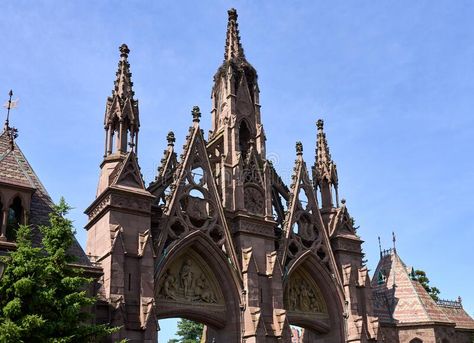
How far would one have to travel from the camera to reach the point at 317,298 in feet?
112

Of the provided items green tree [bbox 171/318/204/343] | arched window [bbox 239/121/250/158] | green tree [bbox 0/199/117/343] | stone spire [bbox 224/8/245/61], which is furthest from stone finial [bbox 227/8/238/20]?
green tree [bbox 171/318/204/343]

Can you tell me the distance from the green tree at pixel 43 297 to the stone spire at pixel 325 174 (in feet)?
66.0

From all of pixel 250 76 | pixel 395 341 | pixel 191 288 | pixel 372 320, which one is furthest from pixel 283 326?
pixel 250 76

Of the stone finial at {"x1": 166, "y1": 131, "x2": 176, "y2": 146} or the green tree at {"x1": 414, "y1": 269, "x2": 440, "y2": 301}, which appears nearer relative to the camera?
the stone finial at {"x1": 166, "y1": 131, "x2": 176, "y2": 146}

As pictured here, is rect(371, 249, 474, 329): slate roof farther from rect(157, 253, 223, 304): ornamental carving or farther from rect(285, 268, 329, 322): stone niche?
rect(157, 253, 223, 304): ornamental carving

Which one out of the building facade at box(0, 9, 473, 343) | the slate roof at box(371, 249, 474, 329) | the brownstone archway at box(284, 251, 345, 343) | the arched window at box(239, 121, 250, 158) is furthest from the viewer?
the slate roof at box(371, 249, 474, 329)

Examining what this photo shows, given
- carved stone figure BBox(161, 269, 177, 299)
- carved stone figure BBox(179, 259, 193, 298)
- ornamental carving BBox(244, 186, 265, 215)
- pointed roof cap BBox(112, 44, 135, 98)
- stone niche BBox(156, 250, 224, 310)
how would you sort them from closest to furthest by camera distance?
carved stone figure BBox(161, 269, 177, 299), stone niche BBox(156, 250, 224, 310), carved stone figure BBox(179, 259, 193, 298), pointed roof cap BBox(112, 44, 135, 98), ornamental carving BBox(244, 186, 265, 215)

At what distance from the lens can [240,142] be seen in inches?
1432

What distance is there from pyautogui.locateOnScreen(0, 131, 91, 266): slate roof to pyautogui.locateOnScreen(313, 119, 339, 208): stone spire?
17451 millimetres

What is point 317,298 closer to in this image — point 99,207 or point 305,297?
point 305,297

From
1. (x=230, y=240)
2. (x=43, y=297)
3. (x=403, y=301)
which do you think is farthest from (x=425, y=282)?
(x=43, y=297)

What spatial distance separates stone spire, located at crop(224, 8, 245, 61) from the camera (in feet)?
127

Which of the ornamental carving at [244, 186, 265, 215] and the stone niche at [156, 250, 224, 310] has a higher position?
the ornamental carving at [244, 186, 265, 215]

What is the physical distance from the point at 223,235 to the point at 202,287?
271 cm
